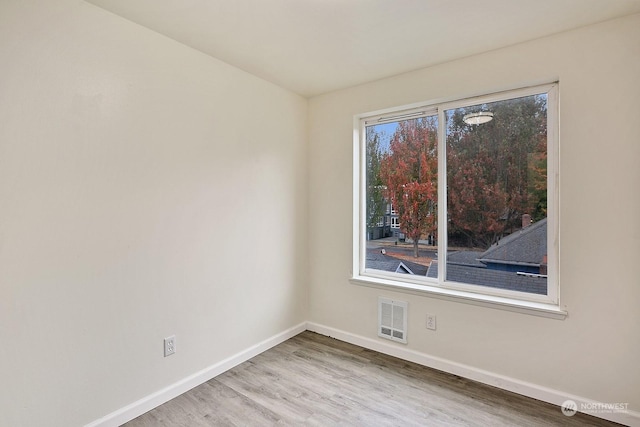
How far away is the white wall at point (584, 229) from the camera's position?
1.88 m

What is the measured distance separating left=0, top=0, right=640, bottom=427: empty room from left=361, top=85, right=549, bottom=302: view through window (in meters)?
0.02

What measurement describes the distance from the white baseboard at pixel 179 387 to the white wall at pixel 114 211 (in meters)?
0.04

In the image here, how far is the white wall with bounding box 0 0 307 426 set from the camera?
1542mm

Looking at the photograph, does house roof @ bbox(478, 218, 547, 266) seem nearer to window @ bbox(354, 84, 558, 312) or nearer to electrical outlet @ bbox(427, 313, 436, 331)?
window @ bbox(354, 84, 558, 312)

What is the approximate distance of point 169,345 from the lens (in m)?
2.14

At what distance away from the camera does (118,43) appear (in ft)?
6.10

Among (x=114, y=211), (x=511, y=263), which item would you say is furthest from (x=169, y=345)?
(x=511, y=263)

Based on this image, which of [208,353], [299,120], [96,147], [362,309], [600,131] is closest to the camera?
[96,147]

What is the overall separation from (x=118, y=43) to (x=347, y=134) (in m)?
1.89

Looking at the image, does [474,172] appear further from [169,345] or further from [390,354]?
[169,345]

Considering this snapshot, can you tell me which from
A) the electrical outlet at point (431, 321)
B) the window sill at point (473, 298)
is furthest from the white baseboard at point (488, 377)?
the window sill at point (473, 298)

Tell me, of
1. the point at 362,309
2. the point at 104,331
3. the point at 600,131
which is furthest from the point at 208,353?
the point at 600,131

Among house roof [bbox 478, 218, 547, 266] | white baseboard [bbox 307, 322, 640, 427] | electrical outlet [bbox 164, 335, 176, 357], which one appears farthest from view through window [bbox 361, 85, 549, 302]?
electrical outlet [bbox 164, 335, 176, 357]

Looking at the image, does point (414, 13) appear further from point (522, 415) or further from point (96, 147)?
point (522, 415)
